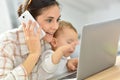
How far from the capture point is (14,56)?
1.22 meters

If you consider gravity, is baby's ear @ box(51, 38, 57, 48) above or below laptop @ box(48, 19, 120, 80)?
below

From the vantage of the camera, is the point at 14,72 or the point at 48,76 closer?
the point at 14,72

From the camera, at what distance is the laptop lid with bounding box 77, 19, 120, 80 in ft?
3.39

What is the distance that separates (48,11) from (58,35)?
0.72 ft

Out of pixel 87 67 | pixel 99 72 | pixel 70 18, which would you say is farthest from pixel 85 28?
pixel 70 18

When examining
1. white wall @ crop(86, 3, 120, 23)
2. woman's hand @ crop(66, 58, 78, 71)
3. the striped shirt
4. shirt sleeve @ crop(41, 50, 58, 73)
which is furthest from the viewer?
white wall @ crop(86, 3, 120, 23)

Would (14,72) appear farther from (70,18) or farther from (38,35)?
(70,18)

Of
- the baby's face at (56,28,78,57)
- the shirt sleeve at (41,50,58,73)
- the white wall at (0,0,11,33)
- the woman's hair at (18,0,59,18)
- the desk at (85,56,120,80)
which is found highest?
the woman's hair at (18,0,59,18)

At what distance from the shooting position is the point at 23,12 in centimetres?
126

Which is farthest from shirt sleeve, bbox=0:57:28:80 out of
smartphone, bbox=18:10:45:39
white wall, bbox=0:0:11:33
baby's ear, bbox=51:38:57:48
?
white wall, bbox=0:0:11:33

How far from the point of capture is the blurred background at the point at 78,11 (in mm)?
2367

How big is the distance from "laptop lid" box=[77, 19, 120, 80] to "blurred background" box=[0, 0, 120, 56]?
3.68 ft

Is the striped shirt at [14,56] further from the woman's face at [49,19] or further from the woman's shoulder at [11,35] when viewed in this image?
the woman's face at [49,19]

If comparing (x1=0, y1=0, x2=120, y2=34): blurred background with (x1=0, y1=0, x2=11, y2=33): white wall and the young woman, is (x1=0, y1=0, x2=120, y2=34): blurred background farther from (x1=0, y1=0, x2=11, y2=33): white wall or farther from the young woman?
the young woman
